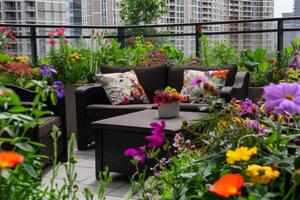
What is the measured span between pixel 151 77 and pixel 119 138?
1.69 m

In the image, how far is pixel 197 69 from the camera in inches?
191

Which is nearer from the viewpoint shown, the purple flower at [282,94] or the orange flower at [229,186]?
the orange flower at [229,186]

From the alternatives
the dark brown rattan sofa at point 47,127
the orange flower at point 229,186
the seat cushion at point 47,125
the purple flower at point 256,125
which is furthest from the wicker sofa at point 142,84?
the orange flower at point 229,186

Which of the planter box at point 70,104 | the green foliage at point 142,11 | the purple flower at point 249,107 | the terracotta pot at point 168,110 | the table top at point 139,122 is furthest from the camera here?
the green foliage at point 142,11

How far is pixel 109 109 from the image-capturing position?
4.56 meters

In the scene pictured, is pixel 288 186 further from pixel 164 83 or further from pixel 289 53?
pixel 289 53

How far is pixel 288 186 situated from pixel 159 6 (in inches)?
714

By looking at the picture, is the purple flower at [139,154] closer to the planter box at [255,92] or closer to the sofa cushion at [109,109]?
the sofa cushion at [109,109]

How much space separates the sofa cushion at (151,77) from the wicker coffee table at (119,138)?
4.88 feet

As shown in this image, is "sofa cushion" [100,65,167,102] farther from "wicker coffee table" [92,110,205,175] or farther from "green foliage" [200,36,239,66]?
"wicker coffee table" [92,110,205,175]

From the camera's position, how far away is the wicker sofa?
4.49 metres

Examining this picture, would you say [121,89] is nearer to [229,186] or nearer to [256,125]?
[256,125]

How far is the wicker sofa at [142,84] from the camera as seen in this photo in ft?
14.7

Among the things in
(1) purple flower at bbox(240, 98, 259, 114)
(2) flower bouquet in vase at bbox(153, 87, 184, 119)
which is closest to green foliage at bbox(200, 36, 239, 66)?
(2) flower bouquet in vase at bbox(153, 87, 184, 119)
